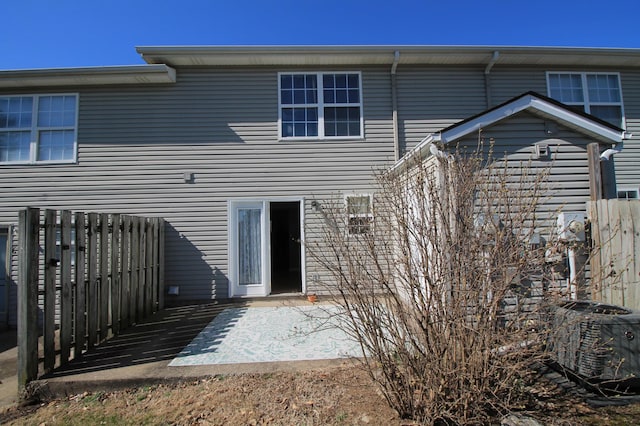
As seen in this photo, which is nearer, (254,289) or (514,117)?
(514,117)

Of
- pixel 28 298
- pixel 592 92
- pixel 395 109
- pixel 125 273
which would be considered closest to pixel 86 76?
pixel 125 273

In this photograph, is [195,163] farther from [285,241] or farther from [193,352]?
[285,241]

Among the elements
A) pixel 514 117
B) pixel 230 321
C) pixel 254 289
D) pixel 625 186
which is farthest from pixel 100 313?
pixel 625 186

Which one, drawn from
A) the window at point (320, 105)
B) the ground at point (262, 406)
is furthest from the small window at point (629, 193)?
the ground at point (262, 406)

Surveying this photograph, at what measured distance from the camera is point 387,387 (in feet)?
10.0

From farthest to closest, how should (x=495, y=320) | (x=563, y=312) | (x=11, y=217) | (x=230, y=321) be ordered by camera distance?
(x=11, y=217) → (x=230, y=321) → (x=563, y=312) → (x=495, y=320)

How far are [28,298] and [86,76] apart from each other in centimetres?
590

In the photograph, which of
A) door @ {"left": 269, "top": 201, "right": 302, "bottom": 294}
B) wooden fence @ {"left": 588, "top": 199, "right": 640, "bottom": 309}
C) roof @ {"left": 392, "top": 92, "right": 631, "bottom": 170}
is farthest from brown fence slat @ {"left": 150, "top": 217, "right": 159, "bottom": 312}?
wooden fence @ {"left": 588, "top": 199, "right": 640, "bottom": 309}

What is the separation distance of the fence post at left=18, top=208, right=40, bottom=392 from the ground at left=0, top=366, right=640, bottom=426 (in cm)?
43

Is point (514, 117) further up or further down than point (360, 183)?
further up

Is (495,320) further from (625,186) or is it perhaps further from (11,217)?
(11,217)

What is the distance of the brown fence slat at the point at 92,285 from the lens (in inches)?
195

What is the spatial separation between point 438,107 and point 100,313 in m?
8.03

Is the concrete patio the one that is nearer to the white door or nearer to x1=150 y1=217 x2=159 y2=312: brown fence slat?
x1=150 y1=217 x2=159 y2=312: brown fence slat
